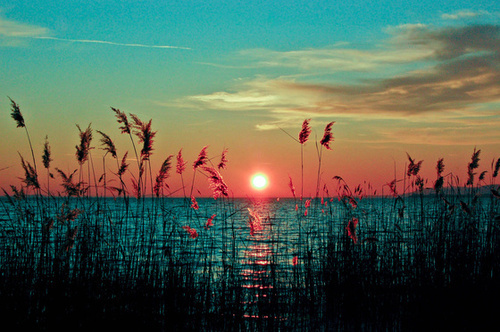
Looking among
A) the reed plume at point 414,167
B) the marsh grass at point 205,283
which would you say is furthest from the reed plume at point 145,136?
the reed plume at point 414,167

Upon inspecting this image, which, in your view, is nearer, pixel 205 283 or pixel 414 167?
pixel 205 283

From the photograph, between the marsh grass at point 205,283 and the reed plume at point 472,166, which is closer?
the marsh grass at point 205,283

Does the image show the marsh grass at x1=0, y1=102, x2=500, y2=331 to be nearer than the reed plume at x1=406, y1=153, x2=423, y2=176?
Yes

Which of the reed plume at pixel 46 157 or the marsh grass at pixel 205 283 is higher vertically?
the reed plume at pixel 46 157

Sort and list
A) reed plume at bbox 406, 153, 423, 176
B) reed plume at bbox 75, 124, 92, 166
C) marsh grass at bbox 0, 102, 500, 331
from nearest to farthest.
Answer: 1. marsh grass at bbox 0, 102, 500, 331
2. reed plume at bbox 75, 124, 92, 166
3. reed plume at bbox 406, 153, 423, 176

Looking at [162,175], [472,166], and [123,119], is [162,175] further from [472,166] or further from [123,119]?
[472,166]

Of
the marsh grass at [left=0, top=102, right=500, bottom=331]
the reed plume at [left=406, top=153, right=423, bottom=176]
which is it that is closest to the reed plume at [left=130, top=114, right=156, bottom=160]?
the marsh grass at [left=0, top=102, right=500, bottom=331]

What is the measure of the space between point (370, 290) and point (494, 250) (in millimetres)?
2536

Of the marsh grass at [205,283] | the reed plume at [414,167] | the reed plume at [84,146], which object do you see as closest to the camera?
the marsh grass at [205,283]

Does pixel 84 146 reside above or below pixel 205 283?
above

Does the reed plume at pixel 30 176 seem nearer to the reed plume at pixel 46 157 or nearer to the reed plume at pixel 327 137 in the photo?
the reed plume at pixel 46 157

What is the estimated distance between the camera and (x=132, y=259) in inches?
253

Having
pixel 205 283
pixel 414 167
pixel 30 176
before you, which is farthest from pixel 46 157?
pixel 414 167

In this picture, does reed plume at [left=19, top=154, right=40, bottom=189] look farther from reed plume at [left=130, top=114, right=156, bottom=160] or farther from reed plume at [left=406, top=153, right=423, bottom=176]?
reed plume at [left=406, top=153, right=423, bottom=176]
